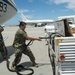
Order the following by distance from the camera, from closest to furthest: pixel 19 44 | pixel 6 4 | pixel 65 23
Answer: pixel 65 23 → pixel 19 44 → pixel 6 4

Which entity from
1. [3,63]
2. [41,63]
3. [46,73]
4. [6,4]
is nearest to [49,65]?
[41,63]

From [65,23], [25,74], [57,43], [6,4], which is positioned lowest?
[25,74]

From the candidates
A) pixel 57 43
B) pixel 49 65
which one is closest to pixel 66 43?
pixel 57 43

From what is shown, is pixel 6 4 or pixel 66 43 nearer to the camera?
pixel 66 43

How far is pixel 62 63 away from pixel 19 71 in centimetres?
307

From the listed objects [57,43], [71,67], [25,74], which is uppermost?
[57,43]

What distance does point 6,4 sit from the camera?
36.9 ft

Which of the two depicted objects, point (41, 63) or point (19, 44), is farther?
point (41, 63)

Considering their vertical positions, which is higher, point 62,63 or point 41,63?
point 62,63

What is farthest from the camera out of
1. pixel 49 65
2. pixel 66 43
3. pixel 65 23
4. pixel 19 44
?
pixel 49 65

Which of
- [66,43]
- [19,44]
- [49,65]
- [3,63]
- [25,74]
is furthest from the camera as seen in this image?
[3,63]

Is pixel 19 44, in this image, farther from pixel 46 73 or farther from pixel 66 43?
pixel 66 43

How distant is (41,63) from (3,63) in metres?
1.67

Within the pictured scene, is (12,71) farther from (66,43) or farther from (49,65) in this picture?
(66,43)
